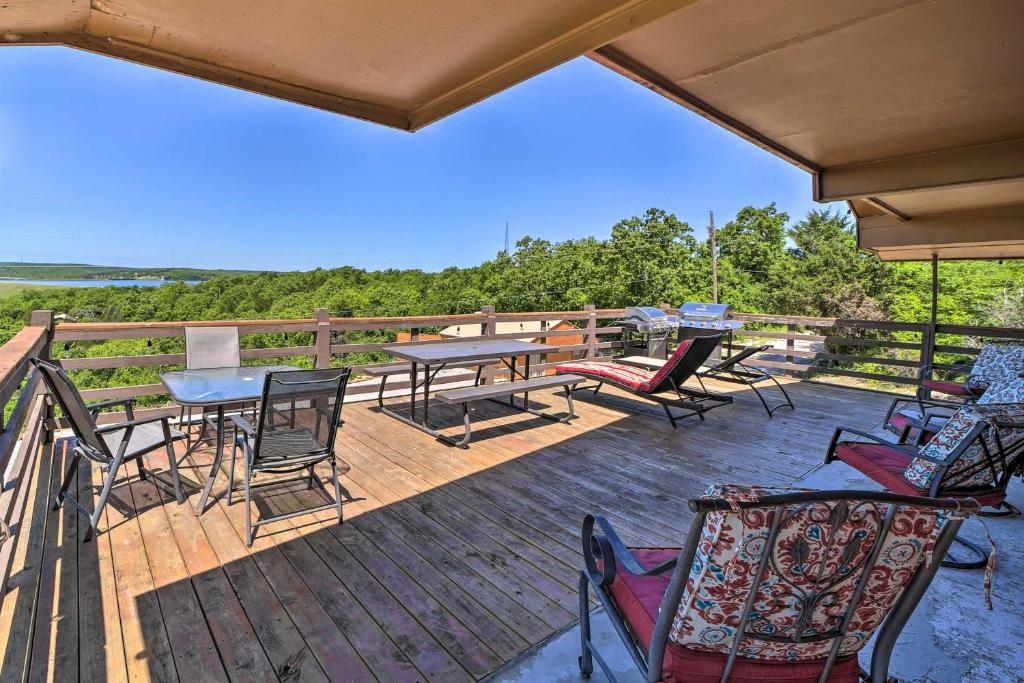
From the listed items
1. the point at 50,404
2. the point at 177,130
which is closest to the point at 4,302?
the point at 50,404

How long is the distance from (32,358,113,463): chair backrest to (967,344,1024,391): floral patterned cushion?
718 centimetres

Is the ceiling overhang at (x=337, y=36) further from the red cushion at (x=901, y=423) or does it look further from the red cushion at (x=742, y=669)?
the red cushion at (x=901, y=423)

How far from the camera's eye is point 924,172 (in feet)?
12.3

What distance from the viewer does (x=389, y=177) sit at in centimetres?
4488

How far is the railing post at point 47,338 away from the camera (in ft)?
12.7

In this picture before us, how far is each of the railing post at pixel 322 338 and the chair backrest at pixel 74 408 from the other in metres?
2.51

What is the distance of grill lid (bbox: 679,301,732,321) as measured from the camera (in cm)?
773

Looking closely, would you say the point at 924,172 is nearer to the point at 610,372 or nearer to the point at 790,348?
the point at 610,372

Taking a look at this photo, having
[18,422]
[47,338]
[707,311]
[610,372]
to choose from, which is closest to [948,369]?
[707,311]

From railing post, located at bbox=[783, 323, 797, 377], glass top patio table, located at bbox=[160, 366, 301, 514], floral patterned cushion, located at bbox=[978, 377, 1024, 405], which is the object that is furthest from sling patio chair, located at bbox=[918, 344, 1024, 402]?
glass top patio table, located at bbox=[160, 366, 301, 514]

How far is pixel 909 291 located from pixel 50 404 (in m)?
30.3

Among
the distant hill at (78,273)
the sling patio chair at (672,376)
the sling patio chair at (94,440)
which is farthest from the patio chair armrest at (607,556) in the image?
the distant hill at (78,273)

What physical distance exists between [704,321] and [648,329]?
85 cm

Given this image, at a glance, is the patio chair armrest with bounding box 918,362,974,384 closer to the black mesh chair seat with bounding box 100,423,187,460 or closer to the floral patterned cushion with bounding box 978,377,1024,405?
the floral patterned cushion with bounding box 978,377,1024,405
